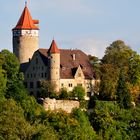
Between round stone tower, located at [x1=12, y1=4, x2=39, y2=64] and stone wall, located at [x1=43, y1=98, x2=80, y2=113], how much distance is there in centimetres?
944

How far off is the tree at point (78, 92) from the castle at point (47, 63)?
0.73 metres

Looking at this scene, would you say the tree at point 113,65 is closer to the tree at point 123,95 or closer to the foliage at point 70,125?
the tree at point 123,95

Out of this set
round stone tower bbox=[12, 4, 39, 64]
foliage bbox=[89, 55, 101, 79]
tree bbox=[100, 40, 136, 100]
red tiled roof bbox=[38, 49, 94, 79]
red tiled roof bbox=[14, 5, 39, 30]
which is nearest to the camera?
tree bbox=[100, 40, 136, 100]

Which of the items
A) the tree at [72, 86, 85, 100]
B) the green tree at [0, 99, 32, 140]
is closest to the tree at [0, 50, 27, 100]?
the tree at [72, 86, 85, 100]

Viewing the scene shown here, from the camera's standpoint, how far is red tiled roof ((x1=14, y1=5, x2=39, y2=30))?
12356 centimetres

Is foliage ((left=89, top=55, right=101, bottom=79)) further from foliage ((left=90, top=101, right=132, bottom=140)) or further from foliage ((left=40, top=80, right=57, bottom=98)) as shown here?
foliage ((left=90, top=101, right=132, bottom=140))

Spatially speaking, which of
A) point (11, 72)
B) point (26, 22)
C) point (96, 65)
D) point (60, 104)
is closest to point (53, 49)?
point (11, 72)

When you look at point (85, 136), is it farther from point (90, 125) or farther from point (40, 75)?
point (40, 75)

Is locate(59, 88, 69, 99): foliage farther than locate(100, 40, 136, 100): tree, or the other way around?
locate(100, 40, 136, 100): tree

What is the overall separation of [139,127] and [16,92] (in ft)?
35.3

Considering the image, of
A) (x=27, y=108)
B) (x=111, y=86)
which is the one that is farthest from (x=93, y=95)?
(x=27, y=108)

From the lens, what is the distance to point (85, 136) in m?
104

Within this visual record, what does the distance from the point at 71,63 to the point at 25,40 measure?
5657 millimetres

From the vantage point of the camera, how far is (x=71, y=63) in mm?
119438
